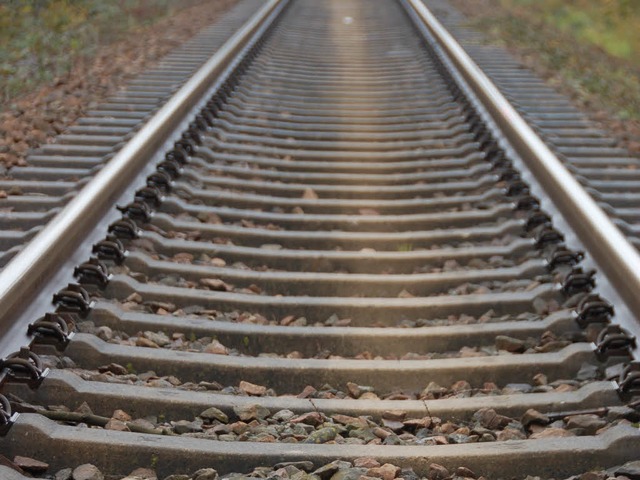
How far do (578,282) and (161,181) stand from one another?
203 centimetres

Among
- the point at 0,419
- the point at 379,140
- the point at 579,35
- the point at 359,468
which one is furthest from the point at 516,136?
the point at 579,35

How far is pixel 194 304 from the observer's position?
3.35m

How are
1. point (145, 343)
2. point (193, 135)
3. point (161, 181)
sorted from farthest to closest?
point (193, 135)
point (161, 181)
point (145, 343)

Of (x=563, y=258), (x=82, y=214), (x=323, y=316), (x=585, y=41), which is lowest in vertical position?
(x=585, y=41)

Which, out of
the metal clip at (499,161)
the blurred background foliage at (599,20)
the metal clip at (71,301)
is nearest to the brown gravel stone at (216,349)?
the metal clip at (71,301)

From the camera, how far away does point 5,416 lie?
92.1 inches

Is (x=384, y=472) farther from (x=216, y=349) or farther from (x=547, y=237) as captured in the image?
(x=547, y=237)

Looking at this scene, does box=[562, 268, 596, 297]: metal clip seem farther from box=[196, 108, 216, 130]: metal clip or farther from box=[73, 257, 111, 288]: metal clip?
box=[196, 108, 216, 130]: metal clip

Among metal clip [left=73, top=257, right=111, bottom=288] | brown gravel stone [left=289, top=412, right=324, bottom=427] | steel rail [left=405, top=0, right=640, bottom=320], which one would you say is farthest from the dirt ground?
brown gravel stone [left=289, top=412, right=324, bottom=427]

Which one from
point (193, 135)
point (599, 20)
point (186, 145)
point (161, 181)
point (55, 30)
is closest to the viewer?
point (161, 181)

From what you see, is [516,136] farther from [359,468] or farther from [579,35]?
[579,35]

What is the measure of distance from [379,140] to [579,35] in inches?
251

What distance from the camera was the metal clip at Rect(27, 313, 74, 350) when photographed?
2.77 m

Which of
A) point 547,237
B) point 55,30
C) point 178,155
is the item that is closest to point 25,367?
point 547,237
